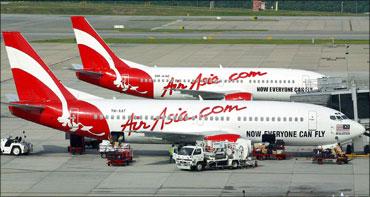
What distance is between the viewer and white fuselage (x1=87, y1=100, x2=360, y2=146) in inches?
2835

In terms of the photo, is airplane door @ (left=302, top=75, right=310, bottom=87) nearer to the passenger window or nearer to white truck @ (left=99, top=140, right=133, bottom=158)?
white truck @ (left=99, top=140, right=133, bottom=158)

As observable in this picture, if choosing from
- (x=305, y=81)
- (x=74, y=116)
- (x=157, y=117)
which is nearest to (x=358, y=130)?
(x=157, y=117)

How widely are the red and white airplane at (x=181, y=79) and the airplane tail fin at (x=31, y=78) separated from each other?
23.4 meters

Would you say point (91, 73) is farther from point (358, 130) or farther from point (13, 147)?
point (358, 130)

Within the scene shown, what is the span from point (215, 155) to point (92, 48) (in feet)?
106

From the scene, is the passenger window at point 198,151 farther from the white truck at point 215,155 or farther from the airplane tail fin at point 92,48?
the airplane tail fin at point 92,48

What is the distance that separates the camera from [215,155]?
222 ft

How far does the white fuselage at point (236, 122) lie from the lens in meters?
72.0

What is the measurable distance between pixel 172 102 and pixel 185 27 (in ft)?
406

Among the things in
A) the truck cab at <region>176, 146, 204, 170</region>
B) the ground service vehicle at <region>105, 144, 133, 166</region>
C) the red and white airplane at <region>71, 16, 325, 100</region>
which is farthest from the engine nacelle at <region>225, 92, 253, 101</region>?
the truck cab at <region>176, 146, 204, 170</region>

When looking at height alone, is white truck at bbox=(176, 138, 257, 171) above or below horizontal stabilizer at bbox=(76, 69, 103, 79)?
below

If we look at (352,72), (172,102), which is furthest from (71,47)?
(172,102)

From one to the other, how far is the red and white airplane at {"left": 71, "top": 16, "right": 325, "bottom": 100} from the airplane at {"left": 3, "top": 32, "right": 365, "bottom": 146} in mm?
22015

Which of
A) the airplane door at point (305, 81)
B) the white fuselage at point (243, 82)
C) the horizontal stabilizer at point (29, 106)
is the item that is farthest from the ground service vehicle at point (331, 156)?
the airplane door at point (305, 81)
